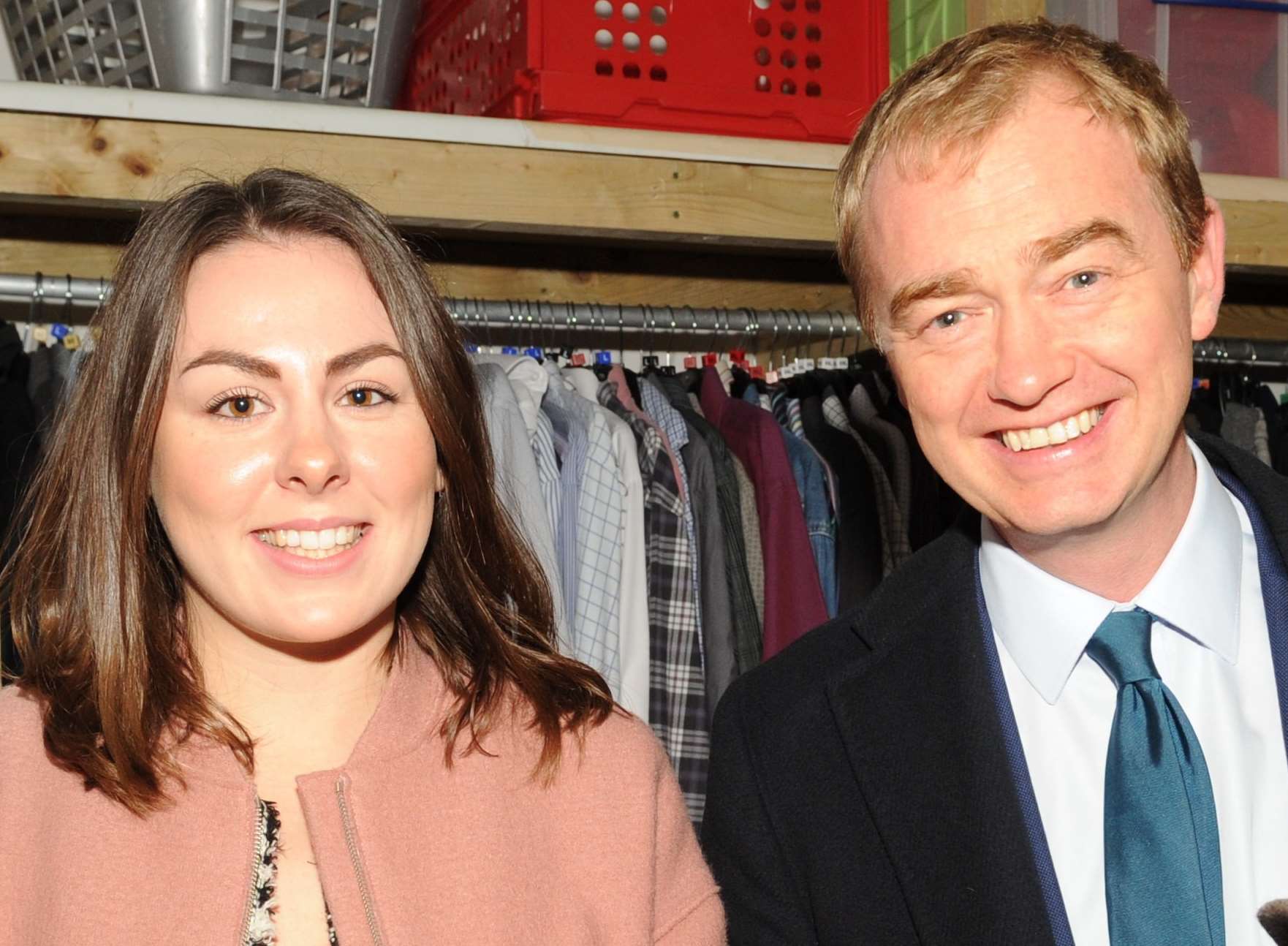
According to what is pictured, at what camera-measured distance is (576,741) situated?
1627 millimetres

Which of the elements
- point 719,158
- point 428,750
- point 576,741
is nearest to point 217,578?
point 428,750

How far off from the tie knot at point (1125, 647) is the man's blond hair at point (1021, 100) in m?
0.38

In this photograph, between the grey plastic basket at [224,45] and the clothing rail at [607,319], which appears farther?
the clothing rail at [607,319]

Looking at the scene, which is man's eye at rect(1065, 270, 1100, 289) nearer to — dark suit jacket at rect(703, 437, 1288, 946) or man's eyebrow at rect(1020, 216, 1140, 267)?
man's eyebrow at rect(1020, 216, 1140, 267)

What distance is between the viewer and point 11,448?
217 centimetres

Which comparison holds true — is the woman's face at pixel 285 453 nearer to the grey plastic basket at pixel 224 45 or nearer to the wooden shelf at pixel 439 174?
the wooden shelf at pixel 439 174

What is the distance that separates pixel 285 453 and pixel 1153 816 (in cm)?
91

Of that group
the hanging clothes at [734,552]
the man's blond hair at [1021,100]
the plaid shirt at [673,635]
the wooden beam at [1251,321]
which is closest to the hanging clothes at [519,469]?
the plaid shirt at [673,635]

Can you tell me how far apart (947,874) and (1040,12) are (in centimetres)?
171

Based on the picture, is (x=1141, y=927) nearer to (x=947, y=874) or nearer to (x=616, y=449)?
(x=947, y=874)

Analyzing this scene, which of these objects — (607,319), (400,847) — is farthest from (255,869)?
(607,319)

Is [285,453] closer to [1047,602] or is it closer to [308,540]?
[308,540]

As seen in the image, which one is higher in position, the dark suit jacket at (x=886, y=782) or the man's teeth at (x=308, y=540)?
the man's teeth at (x=308, y=540)

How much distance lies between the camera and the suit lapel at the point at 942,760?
4.87 ft
